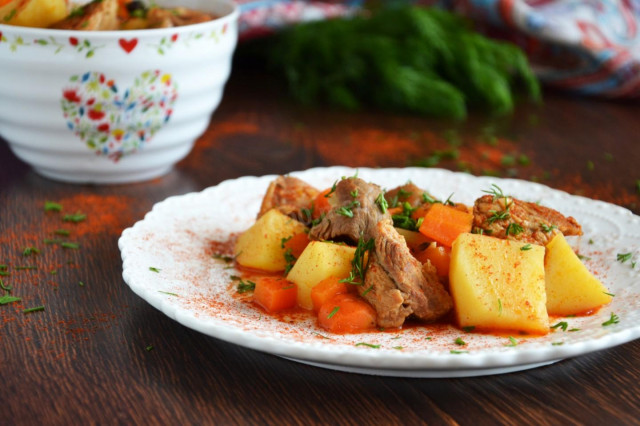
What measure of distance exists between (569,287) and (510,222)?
224 millimetres

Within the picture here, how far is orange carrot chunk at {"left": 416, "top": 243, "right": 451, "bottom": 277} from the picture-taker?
2.13 metres

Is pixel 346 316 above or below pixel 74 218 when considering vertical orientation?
above

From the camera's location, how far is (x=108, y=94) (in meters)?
3.02

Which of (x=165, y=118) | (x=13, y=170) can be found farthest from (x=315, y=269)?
(x=13, y=170)

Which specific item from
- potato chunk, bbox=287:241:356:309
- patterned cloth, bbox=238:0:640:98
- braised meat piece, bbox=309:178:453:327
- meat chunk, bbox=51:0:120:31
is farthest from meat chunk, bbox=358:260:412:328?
patterned cloth, bbox=238:0:640:98

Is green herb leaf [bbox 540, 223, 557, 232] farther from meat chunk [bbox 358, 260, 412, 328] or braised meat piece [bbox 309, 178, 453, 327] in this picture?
meat chunk [bbox 358, 260, 412, 328]

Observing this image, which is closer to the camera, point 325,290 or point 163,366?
point 163,366

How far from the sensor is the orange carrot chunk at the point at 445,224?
7.06 feet

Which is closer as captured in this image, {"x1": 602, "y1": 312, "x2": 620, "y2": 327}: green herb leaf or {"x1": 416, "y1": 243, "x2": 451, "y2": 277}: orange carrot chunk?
{"x1": 602, "y1": 312, "x2": 620, "y2": 327}: green herb leaf

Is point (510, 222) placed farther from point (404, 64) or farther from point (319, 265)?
point (404, 64)

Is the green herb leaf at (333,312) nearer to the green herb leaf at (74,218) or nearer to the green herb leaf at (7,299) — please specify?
the green herb leaf at (7,299)

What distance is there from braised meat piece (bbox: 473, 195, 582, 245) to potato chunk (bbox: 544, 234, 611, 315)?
8cm

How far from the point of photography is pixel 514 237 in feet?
6.99

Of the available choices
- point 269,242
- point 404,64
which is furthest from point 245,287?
point 404,64
